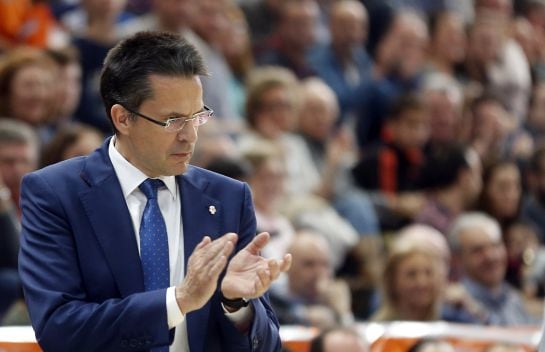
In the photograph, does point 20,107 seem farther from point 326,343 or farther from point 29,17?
point 326,343

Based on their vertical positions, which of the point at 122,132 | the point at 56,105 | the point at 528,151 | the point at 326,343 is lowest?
the point at 528,151

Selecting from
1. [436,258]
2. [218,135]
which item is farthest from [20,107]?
[436,258]

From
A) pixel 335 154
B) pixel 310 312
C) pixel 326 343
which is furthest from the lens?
pixel 335 154

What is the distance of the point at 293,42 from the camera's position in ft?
32.4

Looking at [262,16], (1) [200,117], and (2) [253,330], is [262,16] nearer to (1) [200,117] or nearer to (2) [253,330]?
(1) [200,117]

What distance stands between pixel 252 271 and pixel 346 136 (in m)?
6.22

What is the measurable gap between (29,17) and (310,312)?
2.86m

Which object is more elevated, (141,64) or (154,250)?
(141,64)

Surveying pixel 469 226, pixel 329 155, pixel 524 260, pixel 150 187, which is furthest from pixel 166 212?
pixel 524 260

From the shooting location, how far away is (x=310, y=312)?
6.68 metres

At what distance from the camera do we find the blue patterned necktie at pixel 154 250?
3488mm

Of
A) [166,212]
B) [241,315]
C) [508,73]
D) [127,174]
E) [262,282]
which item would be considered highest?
[127,174]

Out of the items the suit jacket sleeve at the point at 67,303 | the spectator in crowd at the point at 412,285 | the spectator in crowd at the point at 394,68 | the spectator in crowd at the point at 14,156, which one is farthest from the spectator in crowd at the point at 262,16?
the suit jacket sleeve at the point at 67,303

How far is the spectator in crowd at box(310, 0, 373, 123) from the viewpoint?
10.0 meters
